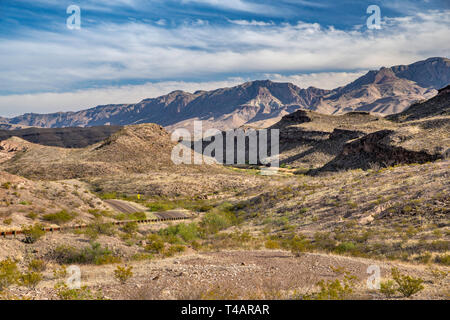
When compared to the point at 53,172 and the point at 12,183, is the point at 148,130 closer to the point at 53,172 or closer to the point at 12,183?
the point at 53,172

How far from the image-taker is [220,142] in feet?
505

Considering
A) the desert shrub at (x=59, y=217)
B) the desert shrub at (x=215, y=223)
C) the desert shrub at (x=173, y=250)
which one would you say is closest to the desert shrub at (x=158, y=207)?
the desert shrub at (x=215, y=223)

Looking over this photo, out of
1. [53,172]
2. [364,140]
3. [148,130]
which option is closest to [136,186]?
[53,172]

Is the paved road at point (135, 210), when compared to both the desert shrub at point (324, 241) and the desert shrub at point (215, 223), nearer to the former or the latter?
the desert shrub at point (215, 223)

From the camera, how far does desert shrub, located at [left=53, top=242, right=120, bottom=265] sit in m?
15.0

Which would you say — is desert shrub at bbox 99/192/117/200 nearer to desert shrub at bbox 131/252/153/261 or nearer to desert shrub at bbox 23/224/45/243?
desert shrub at bbox 23/224/45/243

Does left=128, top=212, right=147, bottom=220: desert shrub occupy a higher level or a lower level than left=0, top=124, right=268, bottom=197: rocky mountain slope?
lower

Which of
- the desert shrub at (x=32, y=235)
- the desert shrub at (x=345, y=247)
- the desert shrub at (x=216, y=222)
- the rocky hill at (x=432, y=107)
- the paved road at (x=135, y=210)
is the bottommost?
the paved road at (x=135, y=210)

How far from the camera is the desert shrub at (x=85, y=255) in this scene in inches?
589

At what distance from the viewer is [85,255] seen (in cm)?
1542

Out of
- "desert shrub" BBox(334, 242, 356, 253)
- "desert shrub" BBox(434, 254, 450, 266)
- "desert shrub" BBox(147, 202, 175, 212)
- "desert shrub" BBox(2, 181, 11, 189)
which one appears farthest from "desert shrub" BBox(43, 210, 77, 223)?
"desert shrub" BBox(434, 254, 450, 266)

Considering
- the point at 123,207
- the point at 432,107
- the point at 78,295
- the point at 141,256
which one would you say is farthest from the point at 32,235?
the point at 432,107

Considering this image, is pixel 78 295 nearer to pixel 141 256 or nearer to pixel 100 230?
pixel 141 256
